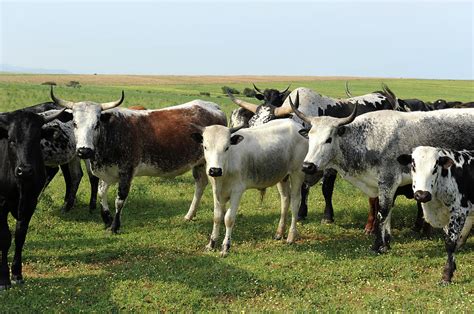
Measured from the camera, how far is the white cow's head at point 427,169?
291 inches

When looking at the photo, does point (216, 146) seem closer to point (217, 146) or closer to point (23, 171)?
point (217, 146)

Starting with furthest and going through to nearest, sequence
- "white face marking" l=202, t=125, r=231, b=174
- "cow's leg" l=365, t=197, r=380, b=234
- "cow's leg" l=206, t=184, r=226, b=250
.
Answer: "cow's leg" l=365, t=197, r=380, b=234 < "cow's leg" l=206, t=184, r=226, b=250 < "white face marking" l=202, t=125, r=231, b=174

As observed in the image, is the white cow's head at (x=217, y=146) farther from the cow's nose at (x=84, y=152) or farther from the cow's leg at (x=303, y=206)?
the cow's leg at (x=303, y=206)

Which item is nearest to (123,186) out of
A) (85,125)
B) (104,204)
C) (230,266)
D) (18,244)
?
(104,204)

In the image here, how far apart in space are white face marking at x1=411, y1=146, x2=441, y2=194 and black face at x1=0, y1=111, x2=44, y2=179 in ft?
17.4

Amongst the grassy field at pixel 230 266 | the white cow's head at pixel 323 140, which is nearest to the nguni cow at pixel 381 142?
the white cow's head at pixel 323 140

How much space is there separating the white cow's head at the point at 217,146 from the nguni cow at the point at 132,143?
191 cm

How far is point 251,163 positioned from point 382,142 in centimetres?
222

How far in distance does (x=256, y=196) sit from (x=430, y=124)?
554cm

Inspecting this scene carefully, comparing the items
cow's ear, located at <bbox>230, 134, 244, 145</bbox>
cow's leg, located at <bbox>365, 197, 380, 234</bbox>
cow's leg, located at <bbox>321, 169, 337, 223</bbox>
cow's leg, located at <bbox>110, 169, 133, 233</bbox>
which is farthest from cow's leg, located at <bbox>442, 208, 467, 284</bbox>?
cow's leg, located at <bbox>110, 169, 133, 233</bbox>

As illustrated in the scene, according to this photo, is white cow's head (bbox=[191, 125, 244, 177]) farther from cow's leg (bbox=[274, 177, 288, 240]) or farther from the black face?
the black face

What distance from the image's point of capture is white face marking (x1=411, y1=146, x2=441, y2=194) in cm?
744

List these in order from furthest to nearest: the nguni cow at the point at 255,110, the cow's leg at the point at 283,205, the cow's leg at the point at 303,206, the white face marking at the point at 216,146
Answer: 1. the nguni cow at the point at 255,110
2. the cow's leg at the point at 303,206
3. the cow's leg at the point at 283,205
4. the white face marking at the point at 216,146

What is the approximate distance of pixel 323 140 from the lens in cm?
876
